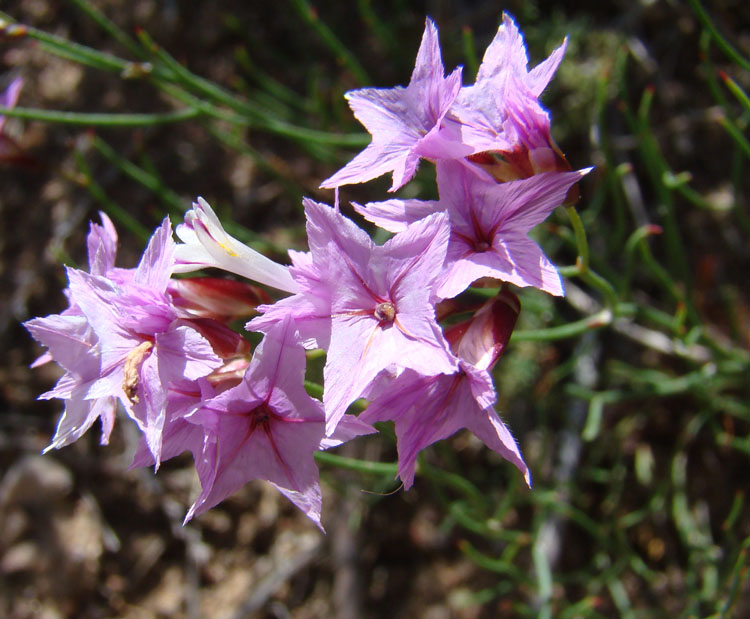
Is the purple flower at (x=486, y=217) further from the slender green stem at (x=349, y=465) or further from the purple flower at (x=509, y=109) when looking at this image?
the slender green stem at (x=349, y=465)

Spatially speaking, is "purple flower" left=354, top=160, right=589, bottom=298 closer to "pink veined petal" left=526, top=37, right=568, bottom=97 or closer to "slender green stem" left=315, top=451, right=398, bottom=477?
"pink veined petal" left=526, top=37, right=568, bottom=97

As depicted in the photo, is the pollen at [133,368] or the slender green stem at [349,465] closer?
the pollen at [133,368]

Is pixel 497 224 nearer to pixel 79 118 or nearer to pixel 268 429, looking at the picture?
pixel 268 429

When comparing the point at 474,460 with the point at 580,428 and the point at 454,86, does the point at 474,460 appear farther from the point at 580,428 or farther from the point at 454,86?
the point at 454,86

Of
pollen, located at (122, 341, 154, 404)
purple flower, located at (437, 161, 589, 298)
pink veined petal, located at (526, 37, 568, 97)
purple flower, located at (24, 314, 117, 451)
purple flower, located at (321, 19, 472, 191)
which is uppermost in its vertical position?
pink veined petal, located at (526, 37, 568, 97)

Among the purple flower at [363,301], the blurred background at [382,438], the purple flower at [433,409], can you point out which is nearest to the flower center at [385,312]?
the purple flower at [363,301]

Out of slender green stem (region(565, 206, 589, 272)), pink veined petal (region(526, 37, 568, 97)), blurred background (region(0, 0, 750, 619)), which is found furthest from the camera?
blurred background (region(0, 0, 750, 619))

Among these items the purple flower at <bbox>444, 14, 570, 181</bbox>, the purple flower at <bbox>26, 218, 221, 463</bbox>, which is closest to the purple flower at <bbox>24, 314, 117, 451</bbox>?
the purple flower at <bbox>26, 218, 221, 463</bbox>
